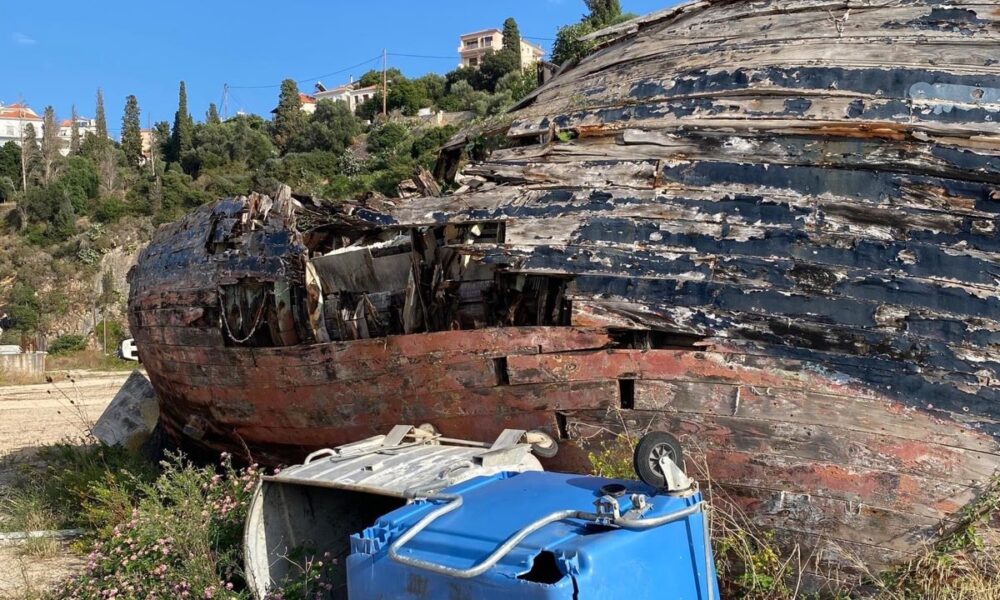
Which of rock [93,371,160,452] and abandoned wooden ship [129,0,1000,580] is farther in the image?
rock [93,371,160,452]

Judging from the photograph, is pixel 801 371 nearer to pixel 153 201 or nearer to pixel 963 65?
pixel 963 65

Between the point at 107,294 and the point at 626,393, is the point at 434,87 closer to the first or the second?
the point at 107,294

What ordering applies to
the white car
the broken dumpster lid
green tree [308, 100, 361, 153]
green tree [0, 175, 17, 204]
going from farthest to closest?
green tree [0, 175, 17, 204]
green tree [308, 100, 361, 153]
the white car
the broken dumpster lid

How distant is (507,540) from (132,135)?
7832 centimetres

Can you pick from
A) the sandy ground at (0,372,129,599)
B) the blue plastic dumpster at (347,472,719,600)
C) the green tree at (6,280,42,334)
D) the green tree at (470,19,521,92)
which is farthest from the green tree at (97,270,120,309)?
the blue plastic dumpster at (347,472,719,600)

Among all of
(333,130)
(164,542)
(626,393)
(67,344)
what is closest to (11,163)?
(333,130)

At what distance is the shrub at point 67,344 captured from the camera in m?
36.8

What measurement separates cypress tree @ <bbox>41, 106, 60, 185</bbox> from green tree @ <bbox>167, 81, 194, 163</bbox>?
8625mm

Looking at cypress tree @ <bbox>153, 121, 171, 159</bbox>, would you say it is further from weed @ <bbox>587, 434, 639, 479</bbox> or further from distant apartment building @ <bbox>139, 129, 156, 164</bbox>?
weed @ <bbox>587, 434, 639, 479</bbox>

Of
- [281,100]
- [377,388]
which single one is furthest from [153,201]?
[377,388]

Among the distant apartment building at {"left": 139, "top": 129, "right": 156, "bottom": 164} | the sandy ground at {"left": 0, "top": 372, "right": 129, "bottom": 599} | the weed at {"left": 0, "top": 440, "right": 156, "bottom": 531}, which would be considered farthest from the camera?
the distant apartment building at {"left": 139, "top": 129, "right": 156, "bottom": 164}

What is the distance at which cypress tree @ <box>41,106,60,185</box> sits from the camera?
63.0 meters

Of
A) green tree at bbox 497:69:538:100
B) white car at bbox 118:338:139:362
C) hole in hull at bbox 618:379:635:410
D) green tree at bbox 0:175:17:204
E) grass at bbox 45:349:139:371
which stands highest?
green tree at bbox 497:69:538:100

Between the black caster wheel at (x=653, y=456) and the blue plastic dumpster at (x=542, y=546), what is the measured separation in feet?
0.21
